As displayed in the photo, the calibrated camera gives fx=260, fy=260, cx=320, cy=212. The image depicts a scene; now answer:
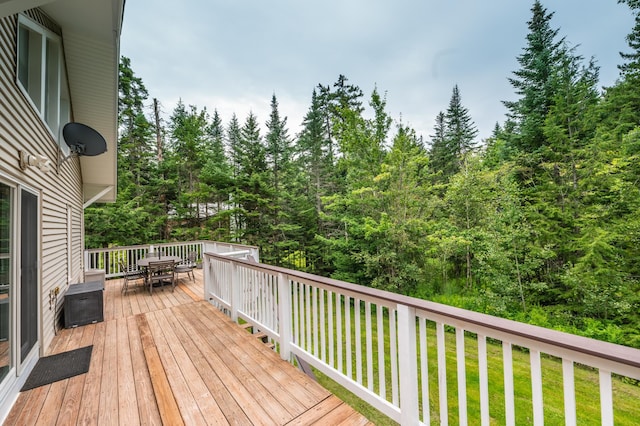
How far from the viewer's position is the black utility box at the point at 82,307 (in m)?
4.10

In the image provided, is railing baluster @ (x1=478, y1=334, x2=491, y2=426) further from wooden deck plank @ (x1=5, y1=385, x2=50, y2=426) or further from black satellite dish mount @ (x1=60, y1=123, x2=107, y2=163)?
black satellite dish mount @ (x1=60, y1=123, x2=107, y2=163)

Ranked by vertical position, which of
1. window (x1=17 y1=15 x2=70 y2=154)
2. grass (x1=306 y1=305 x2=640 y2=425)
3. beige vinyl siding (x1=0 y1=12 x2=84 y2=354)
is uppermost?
window (x1=17 y1=15 x2=70 y2=154)

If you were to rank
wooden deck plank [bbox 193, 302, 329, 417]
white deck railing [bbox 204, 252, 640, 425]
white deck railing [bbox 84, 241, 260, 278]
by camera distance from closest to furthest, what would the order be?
white deck railing [bbox 204, 252, 640, 425]
wooden deck plank [bbox 193, 302, 329, 417]
white deck railing [bbox 84, 241, 260, 278]

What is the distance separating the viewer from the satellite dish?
4.10m

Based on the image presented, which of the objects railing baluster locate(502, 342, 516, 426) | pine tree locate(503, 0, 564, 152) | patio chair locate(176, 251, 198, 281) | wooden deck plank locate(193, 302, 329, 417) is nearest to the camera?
railing baluster locate(502, 342, 516, 426)

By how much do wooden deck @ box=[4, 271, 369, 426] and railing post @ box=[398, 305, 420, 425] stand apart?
0.49m

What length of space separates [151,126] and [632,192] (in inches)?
781

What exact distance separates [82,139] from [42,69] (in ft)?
3.33

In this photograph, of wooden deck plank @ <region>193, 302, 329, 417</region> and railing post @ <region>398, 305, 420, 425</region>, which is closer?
railing post @ <region>398, 305, 420, 425</region>

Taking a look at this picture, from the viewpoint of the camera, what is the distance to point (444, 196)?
11.8m

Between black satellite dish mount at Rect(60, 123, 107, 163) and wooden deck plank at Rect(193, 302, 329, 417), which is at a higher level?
black satellite dish mount at Rect(60, 123, 107, 163)

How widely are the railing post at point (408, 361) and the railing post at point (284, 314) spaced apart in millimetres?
1422

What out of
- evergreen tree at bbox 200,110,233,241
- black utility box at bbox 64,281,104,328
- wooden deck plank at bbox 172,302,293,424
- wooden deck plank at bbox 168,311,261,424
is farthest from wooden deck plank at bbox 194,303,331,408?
evergreen tree at bbox 200,110,233,241

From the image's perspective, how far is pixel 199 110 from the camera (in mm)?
15312
